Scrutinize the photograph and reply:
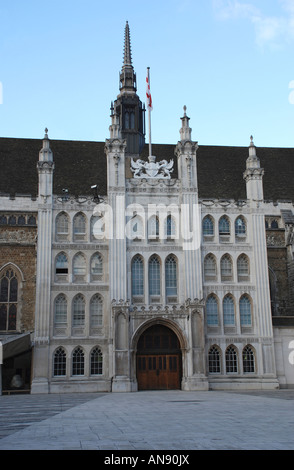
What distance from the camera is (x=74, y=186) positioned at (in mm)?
46406

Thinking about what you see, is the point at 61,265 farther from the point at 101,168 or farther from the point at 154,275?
the point at 101,168

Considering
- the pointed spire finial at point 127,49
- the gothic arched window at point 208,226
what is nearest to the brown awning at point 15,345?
the gothic arched window at point 208,226

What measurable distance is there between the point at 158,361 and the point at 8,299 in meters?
13.0

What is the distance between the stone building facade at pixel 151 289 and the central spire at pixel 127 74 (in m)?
14.8

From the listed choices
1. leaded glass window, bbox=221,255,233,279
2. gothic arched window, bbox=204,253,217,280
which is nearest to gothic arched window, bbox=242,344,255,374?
leaded glass window, bbox=221,255,233,279

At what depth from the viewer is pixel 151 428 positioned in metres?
14.4

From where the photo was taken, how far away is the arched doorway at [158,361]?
35531mm

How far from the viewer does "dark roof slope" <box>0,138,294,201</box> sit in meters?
47.0

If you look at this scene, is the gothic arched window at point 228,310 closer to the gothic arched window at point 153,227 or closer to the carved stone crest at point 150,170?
the gothic arched window at point 153,227

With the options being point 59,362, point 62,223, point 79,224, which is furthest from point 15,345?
point 79,224

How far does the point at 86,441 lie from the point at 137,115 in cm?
4251

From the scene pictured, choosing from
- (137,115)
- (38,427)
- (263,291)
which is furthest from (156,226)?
(38,427)

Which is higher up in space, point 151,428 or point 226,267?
point 226,267
